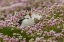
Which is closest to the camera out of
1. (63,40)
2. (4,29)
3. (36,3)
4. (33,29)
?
(63,40)

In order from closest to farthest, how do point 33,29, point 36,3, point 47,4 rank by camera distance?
point 33,29
point 47,4
point 36,3

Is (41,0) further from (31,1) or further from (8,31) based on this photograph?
(8,31)

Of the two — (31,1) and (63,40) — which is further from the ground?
(63,40)

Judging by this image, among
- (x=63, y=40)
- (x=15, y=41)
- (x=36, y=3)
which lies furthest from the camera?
(x=36, y=3)

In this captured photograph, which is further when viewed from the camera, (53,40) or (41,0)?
(41,0)

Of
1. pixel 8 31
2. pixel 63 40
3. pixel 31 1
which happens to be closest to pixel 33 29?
pixel 8 31

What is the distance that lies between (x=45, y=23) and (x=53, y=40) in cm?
331

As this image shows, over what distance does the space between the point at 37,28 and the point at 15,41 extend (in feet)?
7.64

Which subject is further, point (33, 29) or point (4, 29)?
point (4, 29)

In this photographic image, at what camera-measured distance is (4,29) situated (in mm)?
17969

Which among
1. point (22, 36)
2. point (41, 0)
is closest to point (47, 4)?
point (41, 0)

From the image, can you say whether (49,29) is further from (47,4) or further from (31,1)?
(31,1)

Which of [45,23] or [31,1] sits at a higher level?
[45,23]

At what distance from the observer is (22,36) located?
640 inches
